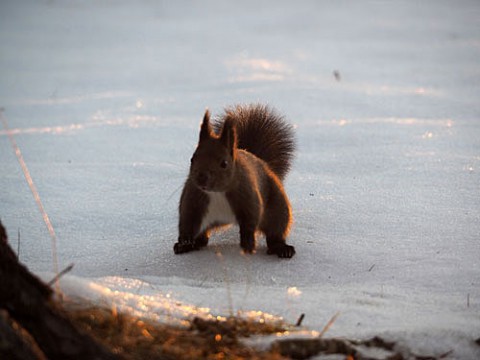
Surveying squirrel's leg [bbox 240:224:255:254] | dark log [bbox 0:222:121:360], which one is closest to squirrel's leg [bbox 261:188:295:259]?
squirrel's leg [bbox 240:224:255:254]

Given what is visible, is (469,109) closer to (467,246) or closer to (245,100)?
(245,100)

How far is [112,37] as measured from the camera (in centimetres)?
1156

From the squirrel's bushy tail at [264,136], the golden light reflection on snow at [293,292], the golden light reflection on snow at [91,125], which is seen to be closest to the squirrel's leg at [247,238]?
the golden light reflection on snow at [293,292]

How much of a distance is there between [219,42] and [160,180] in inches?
261

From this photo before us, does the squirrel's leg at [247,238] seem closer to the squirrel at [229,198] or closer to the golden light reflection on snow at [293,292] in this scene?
the squirrel at [229,198]

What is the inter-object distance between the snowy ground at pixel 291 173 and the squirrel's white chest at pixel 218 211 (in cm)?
18

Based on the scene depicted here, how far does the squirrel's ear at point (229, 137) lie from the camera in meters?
3.33

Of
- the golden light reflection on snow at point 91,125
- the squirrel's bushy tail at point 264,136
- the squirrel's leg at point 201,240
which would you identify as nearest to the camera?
the squirrel's leg at point 201,240

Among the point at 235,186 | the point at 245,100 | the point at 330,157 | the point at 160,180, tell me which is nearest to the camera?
the point at 235,186

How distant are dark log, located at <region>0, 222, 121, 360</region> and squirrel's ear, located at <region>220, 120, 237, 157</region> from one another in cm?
163

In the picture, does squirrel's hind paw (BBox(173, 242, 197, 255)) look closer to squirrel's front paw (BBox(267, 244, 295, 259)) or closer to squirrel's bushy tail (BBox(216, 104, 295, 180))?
squirrel's front paw (BBox(267, 244, 295, 259))

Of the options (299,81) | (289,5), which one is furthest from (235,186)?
(289,5)

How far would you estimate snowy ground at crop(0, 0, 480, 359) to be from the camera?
2.71m

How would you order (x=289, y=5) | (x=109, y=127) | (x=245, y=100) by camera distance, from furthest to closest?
(x=289, y=5) → (x=245, y=100) → (x=109, y=127)
